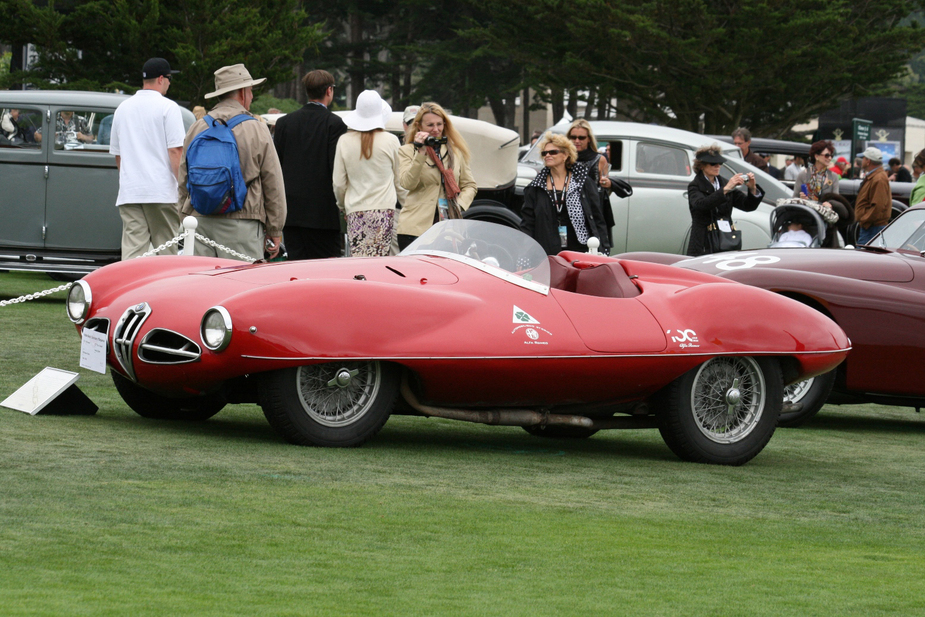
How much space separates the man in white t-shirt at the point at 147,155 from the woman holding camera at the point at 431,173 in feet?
5.56

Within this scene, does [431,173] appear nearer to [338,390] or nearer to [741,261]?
[741,261]

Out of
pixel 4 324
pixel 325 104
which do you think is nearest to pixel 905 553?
pixel 325 104

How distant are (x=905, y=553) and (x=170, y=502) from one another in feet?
8.31

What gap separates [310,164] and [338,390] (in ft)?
13.9

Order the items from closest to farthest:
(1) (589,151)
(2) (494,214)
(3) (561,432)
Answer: (3) (561,432), (1) (589,151), (2) (494,214)

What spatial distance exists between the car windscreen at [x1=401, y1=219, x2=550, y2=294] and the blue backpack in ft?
6.69

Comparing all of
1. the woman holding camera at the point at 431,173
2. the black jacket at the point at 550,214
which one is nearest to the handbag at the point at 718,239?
the black jacket at the point at 550,214

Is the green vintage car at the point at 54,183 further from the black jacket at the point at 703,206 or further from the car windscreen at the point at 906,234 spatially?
the car windscreen at the point at 906,234

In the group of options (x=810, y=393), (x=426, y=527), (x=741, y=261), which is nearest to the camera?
(x=426, y=527)

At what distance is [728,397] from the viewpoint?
6730 millimetres

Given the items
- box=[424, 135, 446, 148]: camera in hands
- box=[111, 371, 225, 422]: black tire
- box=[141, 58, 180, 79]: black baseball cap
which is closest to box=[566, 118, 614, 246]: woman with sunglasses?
box=[424, 135, 446, 148]: camera in hands

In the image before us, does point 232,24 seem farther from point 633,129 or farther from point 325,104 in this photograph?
point 325,104

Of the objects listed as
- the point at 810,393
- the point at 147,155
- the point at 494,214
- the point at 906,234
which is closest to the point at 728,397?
the point at 810,393

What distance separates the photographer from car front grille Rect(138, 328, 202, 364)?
591cm
